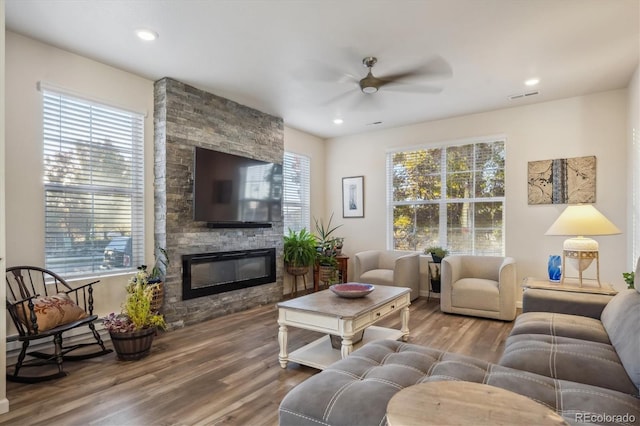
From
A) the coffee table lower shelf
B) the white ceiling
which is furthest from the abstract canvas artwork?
the coffee table lower shelf

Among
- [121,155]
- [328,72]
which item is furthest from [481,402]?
[121,155]

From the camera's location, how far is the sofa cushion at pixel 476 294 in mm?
4219

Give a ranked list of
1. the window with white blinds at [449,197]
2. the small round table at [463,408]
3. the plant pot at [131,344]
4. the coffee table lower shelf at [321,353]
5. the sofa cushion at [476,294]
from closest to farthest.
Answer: the small round table at [463,408] < the coffee table lower shelf at [321,353] < the plant pot at [131,344] < the sofa cushion at [476,294] < the window with white blinds at [449,197]

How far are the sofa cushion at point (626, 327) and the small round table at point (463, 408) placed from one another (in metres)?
0.92

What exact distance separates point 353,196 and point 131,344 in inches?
171

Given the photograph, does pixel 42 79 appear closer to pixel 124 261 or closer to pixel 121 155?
pixel 121 155

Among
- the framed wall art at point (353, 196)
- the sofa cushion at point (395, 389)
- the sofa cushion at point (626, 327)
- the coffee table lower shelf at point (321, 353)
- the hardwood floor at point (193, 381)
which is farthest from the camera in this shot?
the framed wall art at point (353, 196)

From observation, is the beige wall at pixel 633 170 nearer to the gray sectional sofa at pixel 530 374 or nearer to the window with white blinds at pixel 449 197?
the window with white blinds at pixel 449 197

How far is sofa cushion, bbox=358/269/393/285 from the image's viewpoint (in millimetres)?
4980

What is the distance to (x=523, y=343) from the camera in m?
2.11

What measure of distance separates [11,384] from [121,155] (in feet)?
7.34

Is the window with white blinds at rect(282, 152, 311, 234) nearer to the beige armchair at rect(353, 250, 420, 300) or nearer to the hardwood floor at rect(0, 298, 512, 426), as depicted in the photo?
the beige armchair at rect(353, 250, 420, 300)

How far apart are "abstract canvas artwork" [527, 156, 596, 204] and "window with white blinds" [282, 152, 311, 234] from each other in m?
3.49

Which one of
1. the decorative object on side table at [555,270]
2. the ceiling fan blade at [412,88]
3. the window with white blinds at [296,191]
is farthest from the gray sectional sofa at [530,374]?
the window with white blinds at [296,191]
